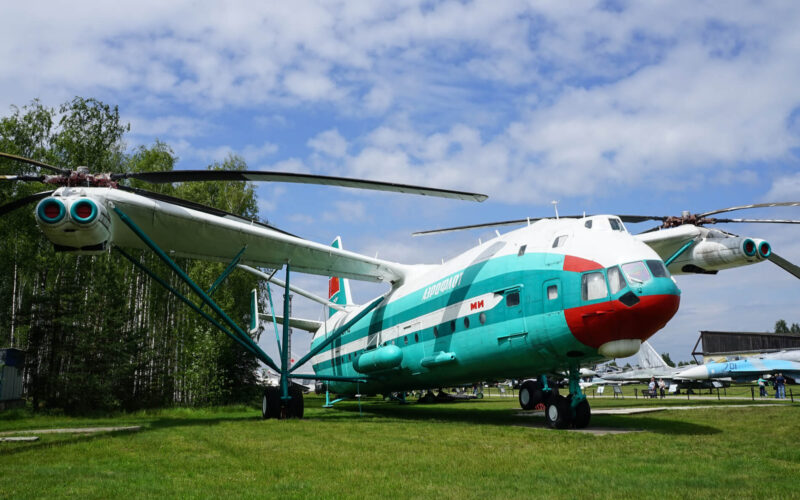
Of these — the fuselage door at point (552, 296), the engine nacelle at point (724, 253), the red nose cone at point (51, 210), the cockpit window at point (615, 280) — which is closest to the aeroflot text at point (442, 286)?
the fuselage door at point (552, 296)

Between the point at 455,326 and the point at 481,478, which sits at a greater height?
the point at 455,326

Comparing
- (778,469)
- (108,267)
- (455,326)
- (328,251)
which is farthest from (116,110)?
(778,469)

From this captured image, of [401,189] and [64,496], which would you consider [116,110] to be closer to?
[401,189]

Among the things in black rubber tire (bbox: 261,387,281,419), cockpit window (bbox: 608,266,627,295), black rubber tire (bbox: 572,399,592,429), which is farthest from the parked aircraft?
cockpit window (bbox: 608,266,627,295)

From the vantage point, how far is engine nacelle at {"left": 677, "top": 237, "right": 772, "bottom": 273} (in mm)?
16656

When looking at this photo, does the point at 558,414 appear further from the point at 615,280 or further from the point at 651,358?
the point at 651,358

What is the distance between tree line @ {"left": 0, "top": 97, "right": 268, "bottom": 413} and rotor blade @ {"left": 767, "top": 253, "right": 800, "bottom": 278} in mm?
22981

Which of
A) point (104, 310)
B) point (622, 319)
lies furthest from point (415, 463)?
point (104, 310)

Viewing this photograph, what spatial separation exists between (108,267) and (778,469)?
2867 centimetres

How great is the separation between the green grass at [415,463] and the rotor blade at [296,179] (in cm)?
557

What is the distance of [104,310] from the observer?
76.3 ft

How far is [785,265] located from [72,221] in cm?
2031

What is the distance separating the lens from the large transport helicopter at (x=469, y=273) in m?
11.7

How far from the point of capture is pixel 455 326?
15.4 m
